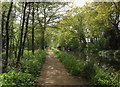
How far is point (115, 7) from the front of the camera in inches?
451

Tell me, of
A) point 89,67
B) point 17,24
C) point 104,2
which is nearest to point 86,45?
point 17,24

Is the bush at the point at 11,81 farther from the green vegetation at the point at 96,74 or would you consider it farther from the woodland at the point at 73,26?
the woodland at the point at 73,26

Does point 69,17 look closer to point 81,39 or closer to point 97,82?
point 81,39

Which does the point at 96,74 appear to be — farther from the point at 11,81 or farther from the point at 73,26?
the point at 73,26

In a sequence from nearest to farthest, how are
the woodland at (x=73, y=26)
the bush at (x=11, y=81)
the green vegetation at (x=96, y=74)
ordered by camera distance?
the bush at (x=11, y=81), the green vegetation at (x=96, y=74), the woodland at (x=73, y=26)

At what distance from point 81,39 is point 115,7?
6.57 m

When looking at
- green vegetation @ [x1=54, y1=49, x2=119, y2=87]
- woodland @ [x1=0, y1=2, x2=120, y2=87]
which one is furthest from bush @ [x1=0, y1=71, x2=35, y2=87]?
woodland @ [x1=0, y1=2, x2=120, y2=87]

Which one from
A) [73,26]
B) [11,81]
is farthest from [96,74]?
[73,26]

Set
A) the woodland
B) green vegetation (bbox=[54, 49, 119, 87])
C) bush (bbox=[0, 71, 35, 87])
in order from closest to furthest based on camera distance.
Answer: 1. bush (bbox=[0, 71, 35, 87])
2. green vegetation (bbox=[54, 49, 119, 87])
3. the woodland

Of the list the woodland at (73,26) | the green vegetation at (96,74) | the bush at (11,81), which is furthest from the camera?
the woodland at (73,26)

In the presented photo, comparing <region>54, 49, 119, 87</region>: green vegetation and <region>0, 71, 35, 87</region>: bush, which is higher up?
<region>0, 71, 35, 87</region>: bush

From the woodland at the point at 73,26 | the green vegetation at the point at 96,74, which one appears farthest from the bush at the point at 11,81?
the woodland at the point at 73,26

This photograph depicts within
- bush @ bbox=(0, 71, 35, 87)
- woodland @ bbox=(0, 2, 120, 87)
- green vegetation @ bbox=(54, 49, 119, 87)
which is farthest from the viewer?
woodland @ bbox=(0, 2, 120, 87)

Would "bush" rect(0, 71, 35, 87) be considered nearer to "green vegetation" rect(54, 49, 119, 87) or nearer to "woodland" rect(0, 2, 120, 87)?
"green vegetation" rect(54, 49, 119, 87)
